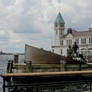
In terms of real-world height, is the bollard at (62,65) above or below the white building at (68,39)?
below

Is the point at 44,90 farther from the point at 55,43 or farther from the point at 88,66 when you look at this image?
the point at 55,43

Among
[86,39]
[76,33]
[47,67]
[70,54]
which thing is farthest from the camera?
[76,33]

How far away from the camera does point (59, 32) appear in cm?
11381

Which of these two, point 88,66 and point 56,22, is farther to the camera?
point 56,22

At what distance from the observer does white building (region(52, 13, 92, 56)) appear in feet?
300

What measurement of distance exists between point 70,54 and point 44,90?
17.3 m

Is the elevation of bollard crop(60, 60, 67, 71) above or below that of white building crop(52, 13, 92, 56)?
below

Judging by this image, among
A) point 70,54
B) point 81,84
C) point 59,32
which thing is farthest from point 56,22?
point 81,84

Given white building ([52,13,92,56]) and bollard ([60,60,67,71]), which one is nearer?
bollard ([60,60,67,71])

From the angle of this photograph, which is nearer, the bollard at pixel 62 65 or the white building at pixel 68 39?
the bollard at pixel 62 65

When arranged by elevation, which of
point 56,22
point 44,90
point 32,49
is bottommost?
point 44,90

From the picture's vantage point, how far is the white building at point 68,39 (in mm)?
91438

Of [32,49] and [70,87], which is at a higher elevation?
[32,49]

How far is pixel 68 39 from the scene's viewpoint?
10006cm
